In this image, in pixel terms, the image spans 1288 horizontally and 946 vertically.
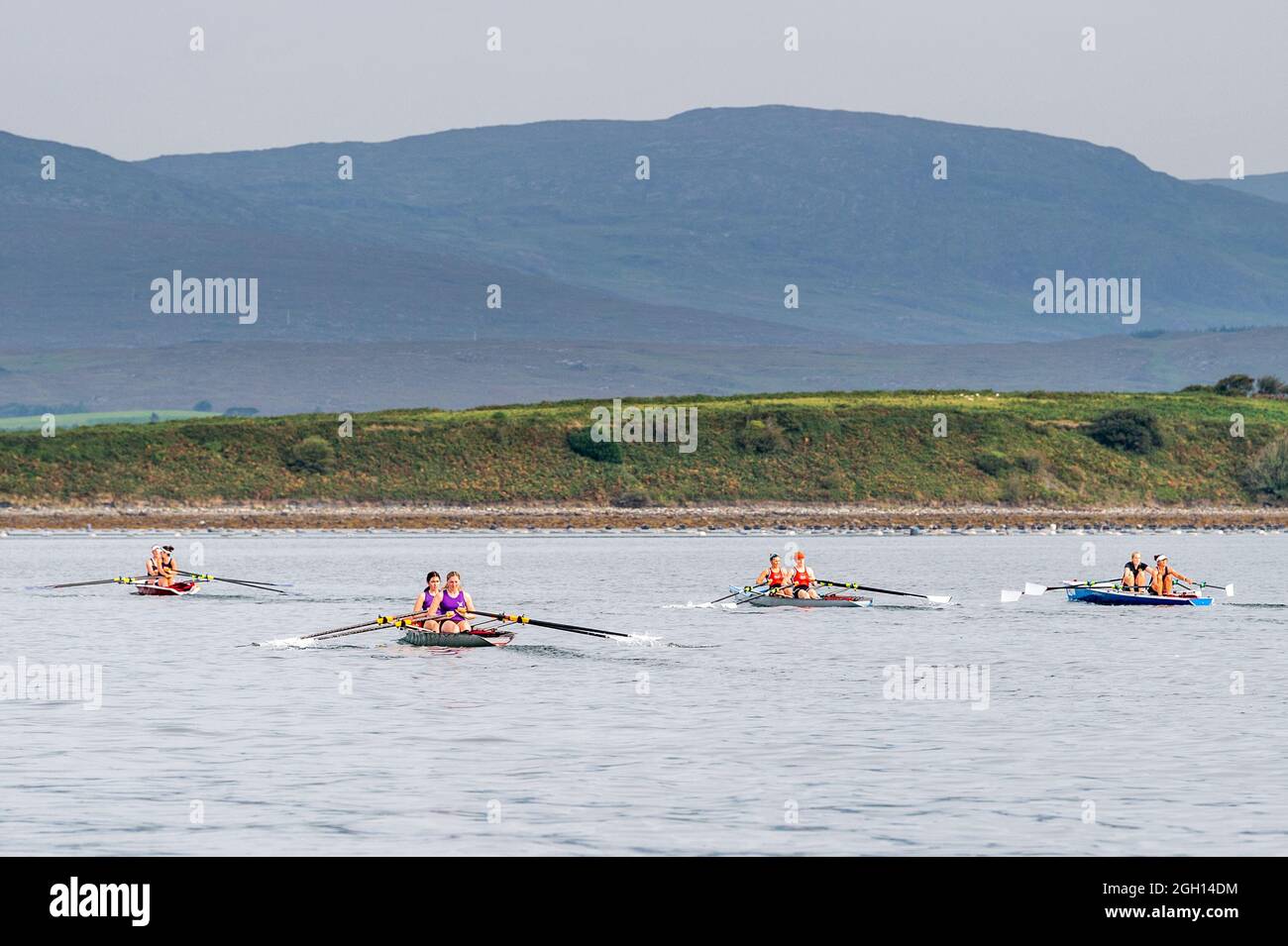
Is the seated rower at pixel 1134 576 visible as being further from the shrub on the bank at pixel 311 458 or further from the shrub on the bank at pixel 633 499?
the shrub on the bank at pixel 311 458

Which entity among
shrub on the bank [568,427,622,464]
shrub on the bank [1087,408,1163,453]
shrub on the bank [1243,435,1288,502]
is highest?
shrub on the bank [1087,408,1163,453]

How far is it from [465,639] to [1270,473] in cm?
12035

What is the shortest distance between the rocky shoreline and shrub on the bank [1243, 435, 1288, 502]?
16.0 ft

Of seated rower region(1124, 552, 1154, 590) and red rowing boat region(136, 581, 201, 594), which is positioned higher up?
seated rower region(1124, 552, 1154, 590)

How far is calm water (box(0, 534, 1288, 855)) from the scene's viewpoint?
87.4ft

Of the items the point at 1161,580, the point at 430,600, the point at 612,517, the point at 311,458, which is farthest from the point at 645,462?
the point at 430,600

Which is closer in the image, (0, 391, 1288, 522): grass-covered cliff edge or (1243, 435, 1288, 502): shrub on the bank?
(0, 391, 1288, 522): grass-covered cliff edge

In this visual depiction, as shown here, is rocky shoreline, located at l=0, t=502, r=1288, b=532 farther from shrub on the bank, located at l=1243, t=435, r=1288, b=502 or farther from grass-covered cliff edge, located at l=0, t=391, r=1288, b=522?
shrub on the bank, located at l=1243, t=435, r=1288, b=502

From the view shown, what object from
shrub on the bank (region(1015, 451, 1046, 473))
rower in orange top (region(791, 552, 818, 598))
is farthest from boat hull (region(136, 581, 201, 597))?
shrub on the bank (region(1015, 451, 1046, 473))

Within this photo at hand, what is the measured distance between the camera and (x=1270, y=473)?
159 m
